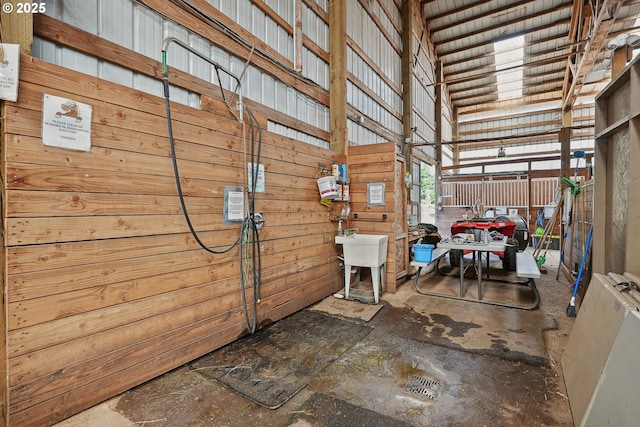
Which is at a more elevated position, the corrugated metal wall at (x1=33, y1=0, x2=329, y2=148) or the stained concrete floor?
the corrugated metal wall at (x1=33, y1=0, x2=329, y2=148)

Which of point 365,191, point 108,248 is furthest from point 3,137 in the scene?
point 365,191

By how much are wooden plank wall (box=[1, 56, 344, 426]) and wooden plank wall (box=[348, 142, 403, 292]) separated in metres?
2.13

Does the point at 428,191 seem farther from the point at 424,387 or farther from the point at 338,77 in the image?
the point at 424,387

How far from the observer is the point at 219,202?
2539 mm

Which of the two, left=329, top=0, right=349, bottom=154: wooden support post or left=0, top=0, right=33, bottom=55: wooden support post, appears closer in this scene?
left=0, top=0, right=33, bottom=55: wooden support post

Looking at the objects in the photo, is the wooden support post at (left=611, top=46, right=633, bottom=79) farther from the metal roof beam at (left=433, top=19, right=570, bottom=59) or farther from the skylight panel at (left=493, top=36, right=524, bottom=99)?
the metal roof beam at (left=433, top=19, right=570, bottom=59)

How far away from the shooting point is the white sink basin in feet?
12.3

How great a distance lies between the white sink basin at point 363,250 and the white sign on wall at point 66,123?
2899 mm

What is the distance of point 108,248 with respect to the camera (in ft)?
6.03

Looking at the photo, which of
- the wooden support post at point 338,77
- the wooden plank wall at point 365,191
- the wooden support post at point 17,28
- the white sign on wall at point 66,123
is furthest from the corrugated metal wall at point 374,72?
the wooden support post at point 17,28

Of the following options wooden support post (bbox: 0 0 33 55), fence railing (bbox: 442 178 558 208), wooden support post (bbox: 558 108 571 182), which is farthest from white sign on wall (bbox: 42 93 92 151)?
fence railing (bbox: 442 178 558 208)

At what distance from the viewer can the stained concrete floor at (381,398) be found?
167 centimetres

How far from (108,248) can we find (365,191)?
3.27 m

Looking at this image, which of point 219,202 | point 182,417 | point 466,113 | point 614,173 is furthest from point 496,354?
point 466,113
